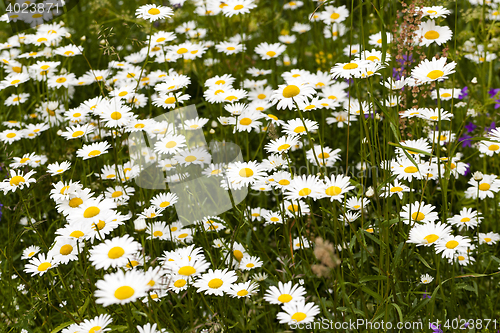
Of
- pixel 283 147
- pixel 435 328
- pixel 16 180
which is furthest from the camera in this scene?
pixel 16 180

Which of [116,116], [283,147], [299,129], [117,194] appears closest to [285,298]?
[283,147]

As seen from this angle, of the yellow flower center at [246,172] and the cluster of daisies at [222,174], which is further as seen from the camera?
the yellow flower center at [246,172]

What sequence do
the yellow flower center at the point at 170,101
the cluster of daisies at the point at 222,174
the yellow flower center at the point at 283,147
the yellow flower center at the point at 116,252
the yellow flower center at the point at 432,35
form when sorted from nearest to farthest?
the yellow flower center at the point at 116,252
the cluster of daisies at the point at 222,174
the yellow flower center at the point at 283,147
the yellow flower center at the point at 432,35
the yellow flower center at the point at 170,101

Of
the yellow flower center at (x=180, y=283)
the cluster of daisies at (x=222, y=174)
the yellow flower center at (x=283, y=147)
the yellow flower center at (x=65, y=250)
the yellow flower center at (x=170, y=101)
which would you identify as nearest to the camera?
the cluster of daisies at (x=222, y=174)

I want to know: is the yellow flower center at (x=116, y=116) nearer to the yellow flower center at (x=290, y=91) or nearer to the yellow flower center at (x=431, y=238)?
the yellow flower center at (x=290, y=91)

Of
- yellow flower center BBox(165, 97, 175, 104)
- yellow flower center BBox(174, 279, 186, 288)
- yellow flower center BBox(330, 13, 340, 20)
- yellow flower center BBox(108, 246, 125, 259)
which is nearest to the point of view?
yellow flower center BBox(108, 246, 125, 259)

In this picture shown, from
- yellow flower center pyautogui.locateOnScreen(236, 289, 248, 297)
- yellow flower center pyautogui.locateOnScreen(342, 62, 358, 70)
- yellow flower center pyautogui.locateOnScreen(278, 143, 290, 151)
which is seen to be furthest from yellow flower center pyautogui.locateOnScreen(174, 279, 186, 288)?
yellow flower center pyautogui.locateOnScreen(342, 62, 358, 70)

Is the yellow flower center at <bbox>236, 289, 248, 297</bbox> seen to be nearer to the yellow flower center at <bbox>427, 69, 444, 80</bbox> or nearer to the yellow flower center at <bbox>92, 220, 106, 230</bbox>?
the yellow flower center at <bbox>92, 220, 106, 230</bbox>

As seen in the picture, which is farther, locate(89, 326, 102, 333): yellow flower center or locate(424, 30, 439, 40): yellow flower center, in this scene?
locate(424, 30, 439, 40): yellow flower center

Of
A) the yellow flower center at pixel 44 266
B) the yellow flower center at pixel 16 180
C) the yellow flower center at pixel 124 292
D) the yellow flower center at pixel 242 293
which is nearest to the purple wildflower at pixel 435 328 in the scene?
the yellow flower center at pixel 242 293

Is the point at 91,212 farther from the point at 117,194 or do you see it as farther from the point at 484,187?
the point at 484,187

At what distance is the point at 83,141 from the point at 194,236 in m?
1.16

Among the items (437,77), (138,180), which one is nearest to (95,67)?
(138,180)

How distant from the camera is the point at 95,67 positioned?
163 inches
